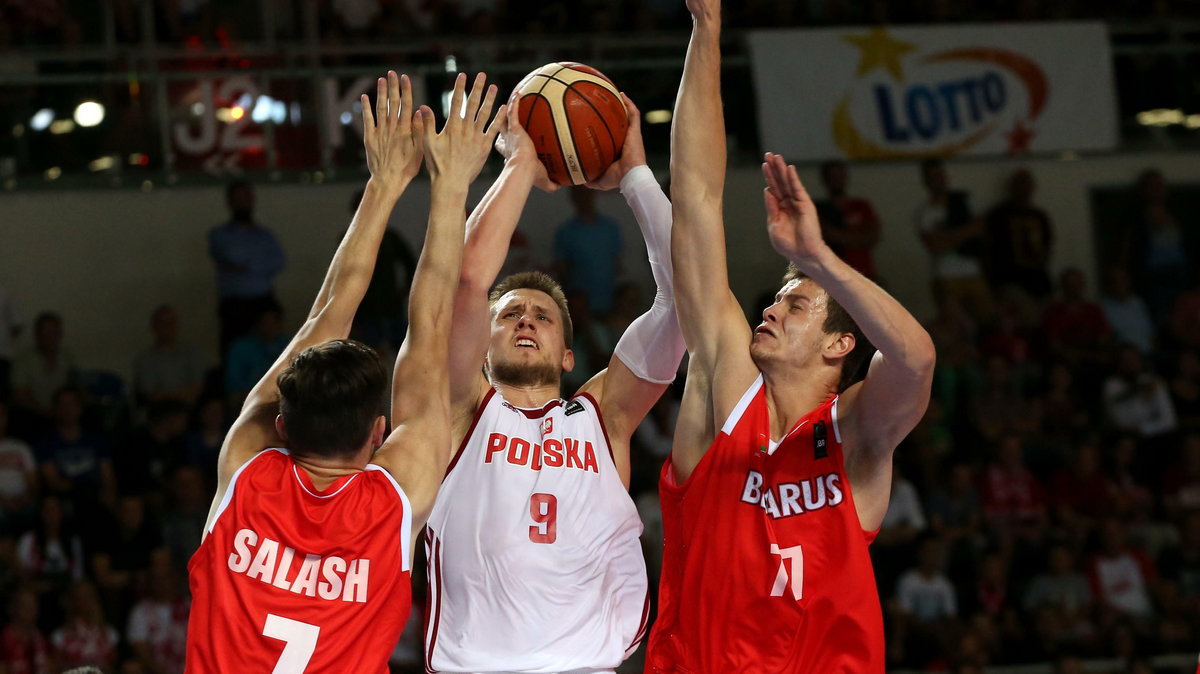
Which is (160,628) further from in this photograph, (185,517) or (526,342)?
(526,342)

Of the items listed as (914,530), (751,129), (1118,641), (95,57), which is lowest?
(1118,641)

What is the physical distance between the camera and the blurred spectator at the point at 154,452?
10.5m

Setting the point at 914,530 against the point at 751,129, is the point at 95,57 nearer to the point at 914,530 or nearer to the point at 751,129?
the point at 751,129

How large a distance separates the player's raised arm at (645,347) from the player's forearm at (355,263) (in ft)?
3.42

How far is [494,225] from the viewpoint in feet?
16.7

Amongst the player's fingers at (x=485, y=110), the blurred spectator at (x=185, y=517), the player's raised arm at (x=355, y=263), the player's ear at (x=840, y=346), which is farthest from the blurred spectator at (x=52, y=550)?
the player's ear at (x=840, y=346)

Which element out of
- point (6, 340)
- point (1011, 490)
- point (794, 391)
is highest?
point (6, 340)

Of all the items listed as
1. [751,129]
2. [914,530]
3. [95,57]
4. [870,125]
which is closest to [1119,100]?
[870,125]

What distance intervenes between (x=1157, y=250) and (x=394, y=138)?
1086 centimetres

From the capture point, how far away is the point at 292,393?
4102mm

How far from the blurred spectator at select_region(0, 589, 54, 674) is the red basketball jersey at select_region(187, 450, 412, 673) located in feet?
19.1

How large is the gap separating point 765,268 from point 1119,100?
3602 millimetres

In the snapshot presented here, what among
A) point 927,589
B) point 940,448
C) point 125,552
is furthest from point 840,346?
point 940,448

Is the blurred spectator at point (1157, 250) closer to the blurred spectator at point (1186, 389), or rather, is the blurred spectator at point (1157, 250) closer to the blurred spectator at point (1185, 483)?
the blurred spectator at point (1186, 389)
